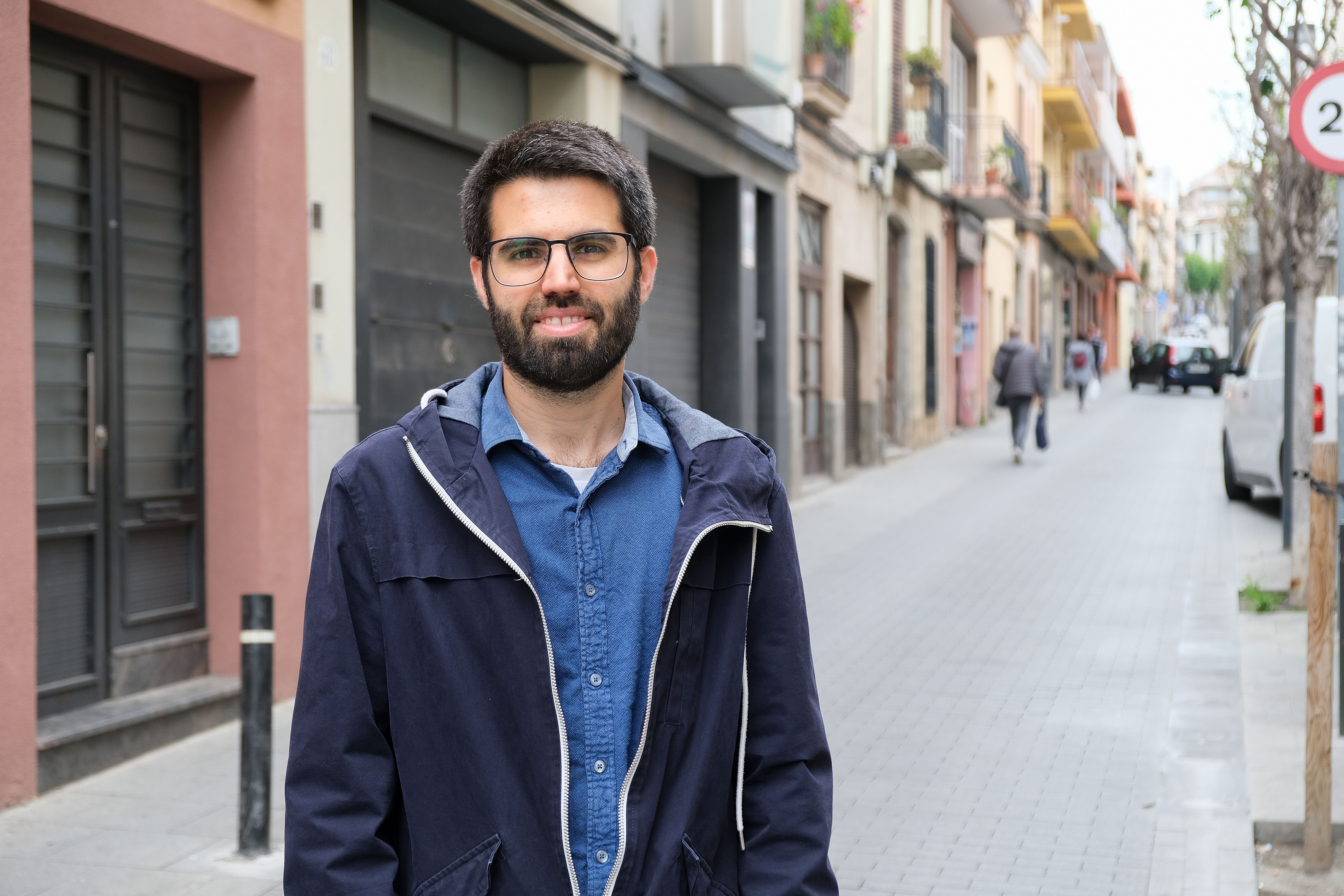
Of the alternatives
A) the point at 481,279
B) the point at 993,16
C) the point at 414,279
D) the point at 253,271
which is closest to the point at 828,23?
the point at 414,279

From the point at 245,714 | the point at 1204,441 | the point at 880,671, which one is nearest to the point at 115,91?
the point at 245,714

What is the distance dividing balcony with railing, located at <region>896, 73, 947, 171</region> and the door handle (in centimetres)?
1557

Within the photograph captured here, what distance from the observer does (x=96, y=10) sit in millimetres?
5730

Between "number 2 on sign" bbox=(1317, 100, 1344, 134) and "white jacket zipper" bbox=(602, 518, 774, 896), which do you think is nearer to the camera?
"white jacket zipper" bbox=(602, 518, 774, 896)

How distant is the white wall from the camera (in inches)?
281

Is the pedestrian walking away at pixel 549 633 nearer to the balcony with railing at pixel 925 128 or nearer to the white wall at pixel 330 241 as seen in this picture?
the white wall at pixel 330 241

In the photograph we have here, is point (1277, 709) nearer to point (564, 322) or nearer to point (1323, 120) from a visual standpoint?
point (1323, 120)

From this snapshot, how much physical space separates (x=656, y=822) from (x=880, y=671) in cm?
583

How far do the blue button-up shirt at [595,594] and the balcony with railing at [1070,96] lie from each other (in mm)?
34925

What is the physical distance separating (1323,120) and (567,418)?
508 centimetres

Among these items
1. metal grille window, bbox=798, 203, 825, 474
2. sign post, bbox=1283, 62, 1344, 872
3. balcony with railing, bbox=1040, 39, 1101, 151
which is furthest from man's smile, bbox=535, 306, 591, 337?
balcony with railing, bbox=1040, 39, 1101, 151

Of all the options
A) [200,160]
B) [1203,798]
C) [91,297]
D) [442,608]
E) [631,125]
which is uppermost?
[631,125]

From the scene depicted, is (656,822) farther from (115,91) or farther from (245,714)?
(115,91)

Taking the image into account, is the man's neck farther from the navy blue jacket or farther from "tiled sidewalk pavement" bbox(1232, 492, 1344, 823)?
"tiled sidewalk pavement" bbox(1232, 492, 1344, 823)
